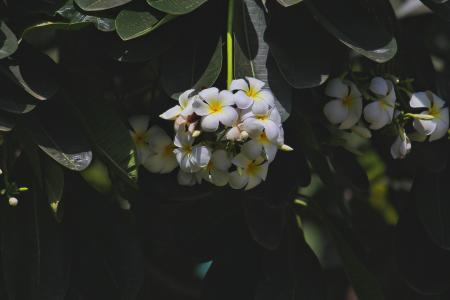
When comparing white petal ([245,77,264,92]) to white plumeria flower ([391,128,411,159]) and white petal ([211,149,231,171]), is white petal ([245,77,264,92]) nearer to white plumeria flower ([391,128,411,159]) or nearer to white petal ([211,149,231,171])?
white petal ([211,149,231,171])

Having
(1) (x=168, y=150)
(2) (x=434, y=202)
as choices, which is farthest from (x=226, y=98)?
(2) (x=434, y=202)

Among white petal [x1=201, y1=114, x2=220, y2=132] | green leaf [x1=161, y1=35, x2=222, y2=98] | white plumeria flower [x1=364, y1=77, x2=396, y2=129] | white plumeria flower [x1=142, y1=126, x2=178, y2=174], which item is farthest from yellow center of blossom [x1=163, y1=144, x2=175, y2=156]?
white plumeria flower [x1=364, y1=77, x2=396, y2=129]

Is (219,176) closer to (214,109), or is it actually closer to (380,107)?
(214,109)

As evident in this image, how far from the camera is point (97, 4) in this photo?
1261 mm

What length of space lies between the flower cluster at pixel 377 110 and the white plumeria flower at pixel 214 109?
254mm

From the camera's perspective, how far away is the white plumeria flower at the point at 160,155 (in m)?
1.35

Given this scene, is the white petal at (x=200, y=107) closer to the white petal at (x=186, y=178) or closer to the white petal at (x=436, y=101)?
the white petal at (x=186, y=178)

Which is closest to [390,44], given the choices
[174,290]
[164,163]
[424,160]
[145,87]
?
[424,160]

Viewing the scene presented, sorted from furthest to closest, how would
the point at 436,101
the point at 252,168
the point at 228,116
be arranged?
the point at 436,101 → the point at 252,168 → the point at 228,116

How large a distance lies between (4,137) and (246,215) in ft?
1.35

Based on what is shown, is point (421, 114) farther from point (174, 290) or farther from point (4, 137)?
point (174, 290)

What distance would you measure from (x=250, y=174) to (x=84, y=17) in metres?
0.34

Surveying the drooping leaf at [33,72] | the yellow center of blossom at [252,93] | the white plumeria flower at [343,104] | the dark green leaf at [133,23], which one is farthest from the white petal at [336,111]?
the drooping leaf at [33,72]

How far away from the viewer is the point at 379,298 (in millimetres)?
1538
